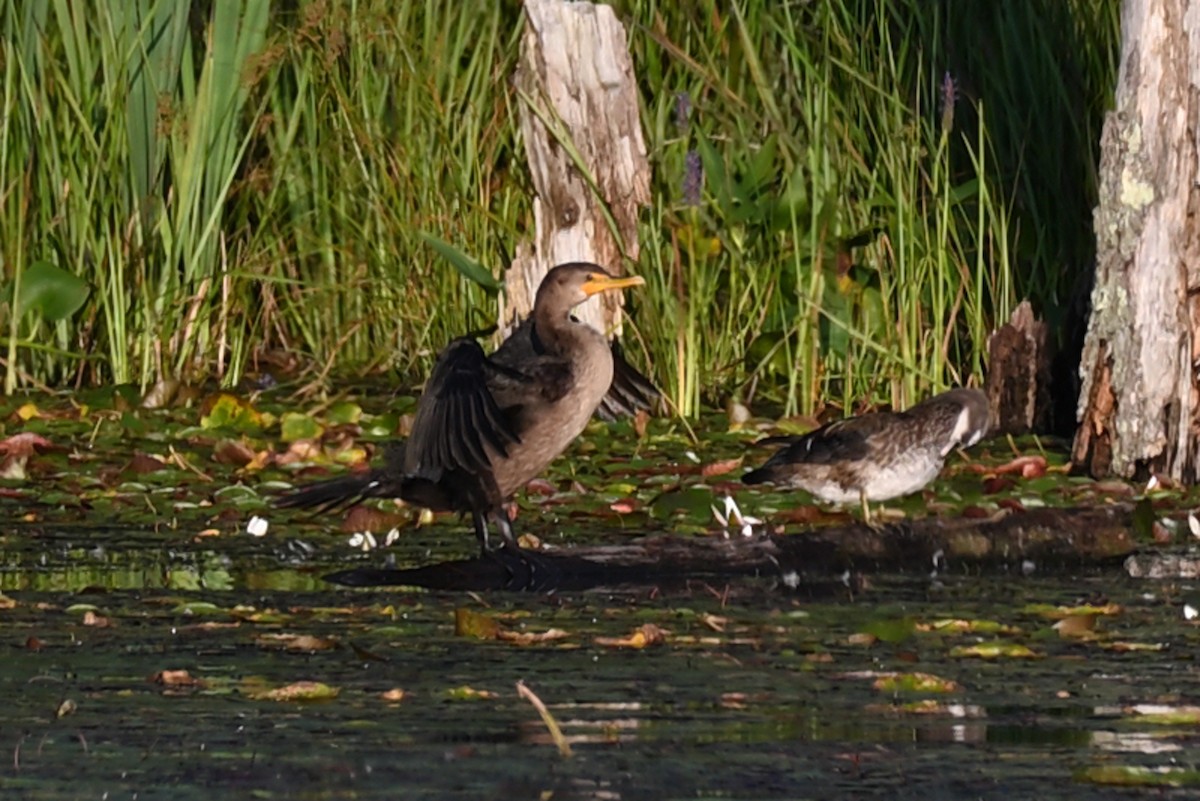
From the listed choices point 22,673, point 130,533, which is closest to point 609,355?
point 130,533

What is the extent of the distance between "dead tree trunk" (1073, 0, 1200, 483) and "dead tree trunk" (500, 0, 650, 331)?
2490mm

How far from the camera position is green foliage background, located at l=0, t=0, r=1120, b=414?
934 centimetres

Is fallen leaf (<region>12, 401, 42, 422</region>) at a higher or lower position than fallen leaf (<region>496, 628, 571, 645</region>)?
lower

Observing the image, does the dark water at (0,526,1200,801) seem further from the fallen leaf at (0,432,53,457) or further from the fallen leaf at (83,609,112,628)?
the fallen leaf at (0,432,53,457)

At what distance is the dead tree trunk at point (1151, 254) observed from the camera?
7848mm

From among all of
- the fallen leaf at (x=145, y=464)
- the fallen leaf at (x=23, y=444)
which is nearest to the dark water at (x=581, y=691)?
the fallen leaf at (x=145, y=464)

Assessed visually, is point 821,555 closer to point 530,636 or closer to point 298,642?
point 530,636

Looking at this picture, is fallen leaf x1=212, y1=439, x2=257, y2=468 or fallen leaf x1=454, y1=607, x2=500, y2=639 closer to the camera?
fallen leaf x1=454, y1=607, x2=500, y2=639

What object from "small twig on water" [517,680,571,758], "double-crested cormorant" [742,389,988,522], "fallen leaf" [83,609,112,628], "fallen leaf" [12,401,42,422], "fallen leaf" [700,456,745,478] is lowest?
"fallen leaf" [12,401,42,422]

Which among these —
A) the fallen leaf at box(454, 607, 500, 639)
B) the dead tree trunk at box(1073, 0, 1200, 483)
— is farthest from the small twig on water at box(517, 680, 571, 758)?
the dead tree trunk at box(1073, 0, 1200, 483)

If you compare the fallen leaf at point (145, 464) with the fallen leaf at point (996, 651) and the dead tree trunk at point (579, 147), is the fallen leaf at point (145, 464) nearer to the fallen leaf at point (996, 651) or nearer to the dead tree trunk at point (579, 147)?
the dead tree trunk at point (579, 147)

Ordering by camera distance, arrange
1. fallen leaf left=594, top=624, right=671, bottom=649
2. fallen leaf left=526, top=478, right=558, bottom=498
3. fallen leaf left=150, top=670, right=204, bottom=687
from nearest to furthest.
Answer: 1. fallen leaf left=150, top=670, right=204, bottom=687
2. fallen leaf left=594, top=624, right=671, bottom=649
3. fallen leaf left=526, top=478, right=558, bottom=498

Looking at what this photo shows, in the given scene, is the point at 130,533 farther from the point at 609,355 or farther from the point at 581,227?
the point at 581,227

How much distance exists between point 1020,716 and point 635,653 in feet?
3.07
